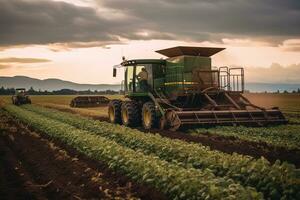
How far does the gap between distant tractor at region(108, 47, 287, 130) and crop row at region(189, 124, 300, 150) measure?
1.65 feet

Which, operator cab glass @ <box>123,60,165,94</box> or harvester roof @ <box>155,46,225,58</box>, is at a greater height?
harvester roof @ <box>155,46,225,58</box>

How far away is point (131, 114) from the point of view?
64.3 feet

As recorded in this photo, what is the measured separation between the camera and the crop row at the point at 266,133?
1323 cm

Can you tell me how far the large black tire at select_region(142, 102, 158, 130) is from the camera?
1808 centimetres

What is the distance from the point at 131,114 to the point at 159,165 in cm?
1087

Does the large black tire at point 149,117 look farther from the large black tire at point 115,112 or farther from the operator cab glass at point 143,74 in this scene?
the large black tire at point 115,112

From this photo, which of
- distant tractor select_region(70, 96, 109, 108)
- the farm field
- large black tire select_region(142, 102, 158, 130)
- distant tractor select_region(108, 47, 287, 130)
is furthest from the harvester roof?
distant tractor select_region(70, 96, 109, 108)

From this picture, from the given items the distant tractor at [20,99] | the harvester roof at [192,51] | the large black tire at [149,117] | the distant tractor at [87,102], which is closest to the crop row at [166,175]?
the large black tire at [149,117]

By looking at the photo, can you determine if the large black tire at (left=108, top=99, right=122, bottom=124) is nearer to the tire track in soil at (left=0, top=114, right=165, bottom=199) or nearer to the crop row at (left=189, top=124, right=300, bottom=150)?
the crop row at (left=189, top=124, right=300, bottom=150)

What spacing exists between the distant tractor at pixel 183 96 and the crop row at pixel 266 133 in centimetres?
50

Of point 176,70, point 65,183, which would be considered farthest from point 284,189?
point 176,70

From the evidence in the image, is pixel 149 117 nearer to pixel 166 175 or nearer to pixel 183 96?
pixel 183 96

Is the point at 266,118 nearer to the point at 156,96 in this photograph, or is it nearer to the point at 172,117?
the point at 172,117

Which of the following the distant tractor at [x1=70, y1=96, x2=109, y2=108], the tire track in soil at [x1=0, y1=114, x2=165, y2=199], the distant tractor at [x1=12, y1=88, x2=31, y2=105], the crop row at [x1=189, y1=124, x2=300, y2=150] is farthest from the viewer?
the distant tractor at [x1=12, y1=88, x2=31, y2=105]
